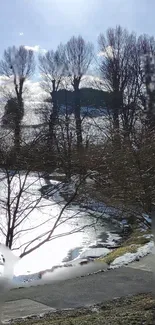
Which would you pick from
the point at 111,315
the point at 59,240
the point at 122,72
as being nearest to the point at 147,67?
the point at 122,72

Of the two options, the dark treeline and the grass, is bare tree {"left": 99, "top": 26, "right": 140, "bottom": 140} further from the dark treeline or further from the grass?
the grass

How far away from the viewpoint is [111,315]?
4953mm

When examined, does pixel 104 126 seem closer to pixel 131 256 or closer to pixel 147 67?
pixel 131 256

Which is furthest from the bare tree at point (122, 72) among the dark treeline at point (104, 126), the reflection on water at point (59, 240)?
the reflection on water at point (59, 240)

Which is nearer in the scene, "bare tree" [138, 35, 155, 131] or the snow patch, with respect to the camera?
the snow patch

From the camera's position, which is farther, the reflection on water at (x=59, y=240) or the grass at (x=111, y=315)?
the reflection on water at (x=59, y=240)

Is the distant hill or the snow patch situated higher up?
the distant hill

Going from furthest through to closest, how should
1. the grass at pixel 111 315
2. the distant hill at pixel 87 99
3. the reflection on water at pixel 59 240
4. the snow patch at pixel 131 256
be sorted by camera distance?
1. the distant hill at pixel 87 99
2. the reflection on water at pixel 59 240
3. the snow patch at pixel 131 256
4. the grass at pixel 111 315

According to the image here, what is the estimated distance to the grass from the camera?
14.7 ft

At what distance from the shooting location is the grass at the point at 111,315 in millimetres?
4488

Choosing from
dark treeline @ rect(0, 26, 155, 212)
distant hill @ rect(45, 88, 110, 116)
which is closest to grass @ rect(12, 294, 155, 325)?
dark treeline @ rect(0, 26, 155, 212)

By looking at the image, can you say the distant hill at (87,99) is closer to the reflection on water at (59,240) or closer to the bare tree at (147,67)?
the bare tree at (147,67)

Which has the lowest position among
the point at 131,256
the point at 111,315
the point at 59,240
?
the point at 59,240

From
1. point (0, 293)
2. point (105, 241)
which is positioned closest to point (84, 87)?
point (105, 241)
